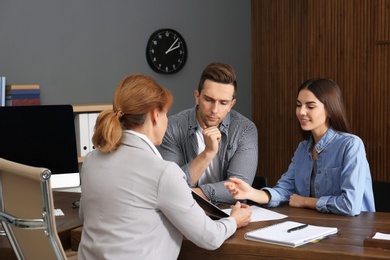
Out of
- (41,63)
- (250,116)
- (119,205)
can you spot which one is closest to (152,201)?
(119,205)

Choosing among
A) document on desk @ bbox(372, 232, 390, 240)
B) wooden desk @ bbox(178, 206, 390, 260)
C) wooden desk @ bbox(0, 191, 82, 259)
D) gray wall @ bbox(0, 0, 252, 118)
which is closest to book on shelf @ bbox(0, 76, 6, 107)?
gray wall @ bbox(0, 0, 252, 118)

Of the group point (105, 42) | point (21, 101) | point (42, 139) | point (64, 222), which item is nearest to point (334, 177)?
point (64, 222)

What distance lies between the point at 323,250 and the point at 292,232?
220 mm

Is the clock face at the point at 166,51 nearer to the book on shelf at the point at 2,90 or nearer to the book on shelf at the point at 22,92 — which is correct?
the book on shelf at the point at 22,92

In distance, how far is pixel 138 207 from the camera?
6.75 feet

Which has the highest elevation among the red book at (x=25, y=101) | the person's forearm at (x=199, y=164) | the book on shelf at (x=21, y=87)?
the book on shelf at (x=21, y=87)

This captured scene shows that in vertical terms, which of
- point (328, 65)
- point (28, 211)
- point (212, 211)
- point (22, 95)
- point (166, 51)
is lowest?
point (212, 211)

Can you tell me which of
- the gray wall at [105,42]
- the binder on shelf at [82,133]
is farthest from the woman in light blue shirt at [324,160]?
the gray wall at [105,42]

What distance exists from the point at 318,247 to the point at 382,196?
1077mm

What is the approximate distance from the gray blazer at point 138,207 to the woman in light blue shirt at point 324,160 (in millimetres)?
661

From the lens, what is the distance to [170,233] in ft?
7.02

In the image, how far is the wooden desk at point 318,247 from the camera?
204 cm

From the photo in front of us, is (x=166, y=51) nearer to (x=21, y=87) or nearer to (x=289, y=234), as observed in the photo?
(x=21, y=87)

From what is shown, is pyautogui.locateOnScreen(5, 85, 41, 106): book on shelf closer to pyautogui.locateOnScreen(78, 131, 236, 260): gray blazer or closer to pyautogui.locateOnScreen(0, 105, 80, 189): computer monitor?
A: pyautogui.locateOnScreen(0, 105, 80, 189): computer monitor
